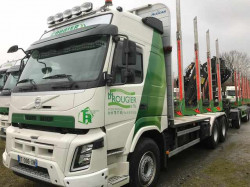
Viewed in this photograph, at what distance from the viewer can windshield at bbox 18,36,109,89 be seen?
2912 mm

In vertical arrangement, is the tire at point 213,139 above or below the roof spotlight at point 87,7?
below

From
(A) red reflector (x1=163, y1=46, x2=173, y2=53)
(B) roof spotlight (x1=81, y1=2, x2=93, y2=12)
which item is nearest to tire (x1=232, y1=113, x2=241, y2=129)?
(A) red reflector (x1=163, y1=46, x2=173, y2=53)

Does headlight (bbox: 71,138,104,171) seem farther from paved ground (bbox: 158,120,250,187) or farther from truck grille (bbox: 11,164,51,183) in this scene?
paved ground (bbox: 158,120,250,187)

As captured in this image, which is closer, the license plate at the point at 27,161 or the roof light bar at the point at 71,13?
the license plate at the point at 27,161

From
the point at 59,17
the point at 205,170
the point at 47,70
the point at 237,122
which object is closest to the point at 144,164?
the point at 205,170

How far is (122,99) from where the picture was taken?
3164mm

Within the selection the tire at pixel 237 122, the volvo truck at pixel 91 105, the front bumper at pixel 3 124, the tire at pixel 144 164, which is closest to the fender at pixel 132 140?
the volvo truck at pixel 91 105

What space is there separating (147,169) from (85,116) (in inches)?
65.4

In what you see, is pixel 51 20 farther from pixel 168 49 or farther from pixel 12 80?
pixel 12 80

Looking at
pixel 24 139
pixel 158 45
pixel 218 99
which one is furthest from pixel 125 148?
pixel 218 99

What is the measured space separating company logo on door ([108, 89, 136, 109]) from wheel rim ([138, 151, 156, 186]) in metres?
0.91

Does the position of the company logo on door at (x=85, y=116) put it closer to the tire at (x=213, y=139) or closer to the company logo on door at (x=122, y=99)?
the company logo on door at (x=122, y=99)

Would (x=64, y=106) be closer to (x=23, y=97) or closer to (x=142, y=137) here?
(x=23, y=97)

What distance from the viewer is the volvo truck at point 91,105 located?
267 centimetres
